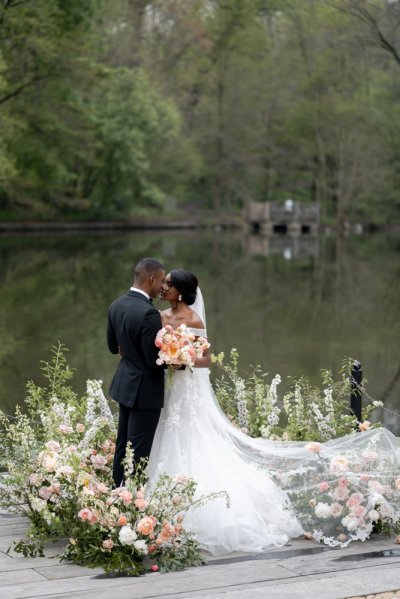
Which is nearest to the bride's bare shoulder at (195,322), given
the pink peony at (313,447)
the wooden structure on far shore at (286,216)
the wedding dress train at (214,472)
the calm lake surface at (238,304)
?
the wedding dress train at (214,472)

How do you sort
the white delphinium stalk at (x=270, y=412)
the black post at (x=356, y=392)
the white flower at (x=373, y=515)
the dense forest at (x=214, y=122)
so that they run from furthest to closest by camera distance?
the dense forest at (x=214, y=122) → the black post at (x=356, y=392) → the white delphinium stalk at (x=270, y=412) → the white flower at (x=373, y=515)

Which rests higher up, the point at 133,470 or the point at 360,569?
the point at 133,470

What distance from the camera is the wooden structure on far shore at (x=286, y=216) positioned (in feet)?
236

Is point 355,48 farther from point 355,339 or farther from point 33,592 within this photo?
point 33,592

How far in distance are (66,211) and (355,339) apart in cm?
4890

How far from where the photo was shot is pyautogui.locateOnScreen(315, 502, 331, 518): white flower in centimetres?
700

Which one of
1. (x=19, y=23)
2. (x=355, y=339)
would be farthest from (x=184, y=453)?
(x=19, y=23)

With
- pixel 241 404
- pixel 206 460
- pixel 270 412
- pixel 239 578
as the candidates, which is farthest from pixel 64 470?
pixel 270 412

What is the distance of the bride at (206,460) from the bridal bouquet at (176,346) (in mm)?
265

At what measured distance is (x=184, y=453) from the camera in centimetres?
713

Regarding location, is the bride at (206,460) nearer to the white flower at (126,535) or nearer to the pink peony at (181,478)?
the pink peony at (181,478)

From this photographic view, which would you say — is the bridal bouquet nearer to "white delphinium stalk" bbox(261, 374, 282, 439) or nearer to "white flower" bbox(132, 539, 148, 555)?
"white flower" bbox(132, 539, 148, 555)

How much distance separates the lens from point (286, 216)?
238 ft

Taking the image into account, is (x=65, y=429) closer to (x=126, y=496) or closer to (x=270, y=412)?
(x=126, y=496)
